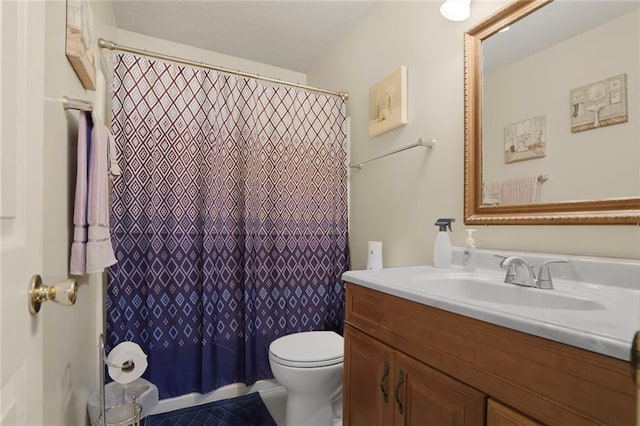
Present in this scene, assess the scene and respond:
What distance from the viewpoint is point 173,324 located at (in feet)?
5.89

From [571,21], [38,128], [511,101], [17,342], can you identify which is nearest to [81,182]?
[38,128]

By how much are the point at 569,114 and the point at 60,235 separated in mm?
1690

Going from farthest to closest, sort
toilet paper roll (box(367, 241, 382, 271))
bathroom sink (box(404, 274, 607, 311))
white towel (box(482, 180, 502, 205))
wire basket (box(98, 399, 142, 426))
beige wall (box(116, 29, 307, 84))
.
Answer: beige wall (box(116, 29, 307, 84)) → toilet paper roll (box(367, 241, 382, 271)) → wire basket (box(98, 399, 142, 426)) → white towel (box(482, 180, 502, 205)) → bathroom sink (box(404, 274, 607, 311))

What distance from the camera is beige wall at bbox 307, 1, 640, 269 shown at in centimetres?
117

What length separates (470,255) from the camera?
1.32m

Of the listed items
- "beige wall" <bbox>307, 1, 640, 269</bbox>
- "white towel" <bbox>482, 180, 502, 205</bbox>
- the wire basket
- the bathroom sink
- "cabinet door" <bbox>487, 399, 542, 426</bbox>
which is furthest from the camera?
the wire basket

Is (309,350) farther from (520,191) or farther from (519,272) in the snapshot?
(520,191)

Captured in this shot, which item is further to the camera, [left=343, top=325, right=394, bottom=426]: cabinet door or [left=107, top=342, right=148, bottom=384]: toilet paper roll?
[left=107, top=342, right=148, bottom=384]: toilet paper roll

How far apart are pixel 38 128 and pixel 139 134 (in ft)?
4.14

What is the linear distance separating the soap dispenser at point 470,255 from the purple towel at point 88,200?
1372 millimetres

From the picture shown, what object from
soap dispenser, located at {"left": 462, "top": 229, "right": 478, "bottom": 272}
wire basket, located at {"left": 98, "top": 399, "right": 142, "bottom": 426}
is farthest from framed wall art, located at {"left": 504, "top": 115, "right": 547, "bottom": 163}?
wire basket, located at {"left": 98, "top": 399, "right": 142, "bottom": 426}

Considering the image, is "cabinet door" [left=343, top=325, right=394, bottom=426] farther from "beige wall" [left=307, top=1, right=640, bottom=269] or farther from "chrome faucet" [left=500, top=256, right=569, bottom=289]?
"beige wall" [left=307, top=1, right=640, bottom=269]

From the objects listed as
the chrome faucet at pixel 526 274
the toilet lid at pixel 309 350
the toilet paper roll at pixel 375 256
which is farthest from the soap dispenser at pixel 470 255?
the toilet lid at pixel 309 350

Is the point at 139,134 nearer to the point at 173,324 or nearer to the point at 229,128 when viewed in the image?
the point at 229,128
